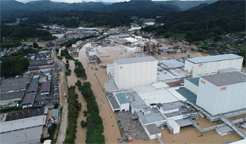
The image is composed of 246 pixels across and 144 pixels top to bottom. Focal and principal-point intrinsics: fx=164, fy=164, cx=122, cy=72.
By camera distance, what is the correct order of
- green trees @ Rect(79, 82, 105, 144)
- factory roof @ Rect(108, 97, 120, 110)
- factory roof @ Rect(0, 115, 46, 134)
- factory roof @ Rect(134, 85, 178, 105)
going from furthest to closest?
factory roof @ Rect(134, 85, 178, 105)
factory roof @ Rect(108, 97, 120, 110)
factory roof @ Rect(0, 115, 46, 134)
green trees @ Rect(79, 82, 105, 144)

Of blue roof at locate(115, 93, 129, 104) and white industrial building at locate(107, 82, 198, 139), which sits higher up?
blue roof at locate(115, 93, 129, 104)

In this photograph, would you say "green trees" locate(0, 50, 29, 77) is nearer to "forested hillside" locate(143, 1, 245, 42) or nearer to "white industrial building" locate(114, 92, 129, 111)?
"white industrial building" locate(114, 92, 129, 111)

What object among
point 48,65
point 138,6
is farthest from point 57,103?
point 138,6

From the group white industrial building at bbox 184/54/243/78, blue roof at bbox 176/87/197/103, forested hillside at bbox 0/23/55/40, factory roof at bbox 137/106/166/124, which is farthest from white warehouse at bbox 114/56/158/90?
forested hillside at bbox 0/23/55/40

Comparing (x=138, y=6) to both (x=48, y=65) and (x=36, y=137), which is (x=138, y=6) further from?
(x=36, y=137)

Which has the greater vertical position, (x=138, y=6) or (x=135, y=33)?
(x=138, y=6)

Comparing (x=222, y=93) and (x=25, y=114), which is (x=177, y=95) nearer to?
(x=222, y=93)
